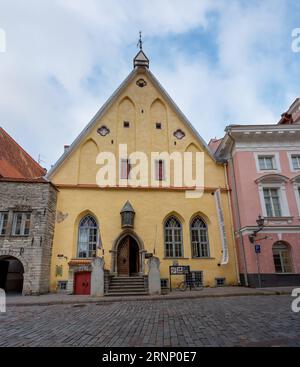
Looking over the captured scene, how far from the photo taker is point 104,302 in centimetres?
1001

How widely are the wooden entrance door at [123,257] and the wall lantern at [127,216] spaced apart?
1111 millimetres

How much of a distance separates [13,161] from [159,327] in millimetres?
18905

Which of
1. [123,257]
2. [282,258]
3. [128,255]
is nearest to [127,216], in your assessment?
[128,255]

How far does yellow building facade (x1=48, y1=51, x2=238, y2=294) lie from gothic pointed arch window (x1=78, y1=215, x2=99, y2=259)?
59mm

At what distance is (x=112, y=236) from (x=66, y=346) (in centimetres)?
1032

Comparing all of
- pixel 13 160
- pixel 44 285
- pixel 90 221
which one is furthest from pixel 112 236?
pixel 13 160

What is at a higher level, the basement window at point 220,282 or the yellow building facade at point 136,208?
the yellow building facade at point 136,208

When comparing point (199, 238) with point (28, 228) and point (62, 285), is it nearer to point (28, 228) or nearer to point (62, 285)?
point (62, 285)

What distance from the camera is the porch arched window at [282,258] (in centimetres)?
1366

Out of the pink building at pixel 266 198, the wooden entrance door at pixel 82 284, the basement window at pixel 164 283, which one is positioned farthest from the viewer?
the basement window at pixel 164 283

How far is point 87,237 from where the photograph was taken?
48.6ft

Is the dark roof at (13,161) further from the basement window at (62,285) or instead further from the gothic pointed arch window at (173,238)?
the gothic pointed arch window at (173,238)

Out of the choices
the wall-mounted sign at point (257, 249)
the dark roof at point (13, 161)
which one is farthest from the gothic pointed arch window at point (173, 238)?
the dark roof at point (13, 161)
